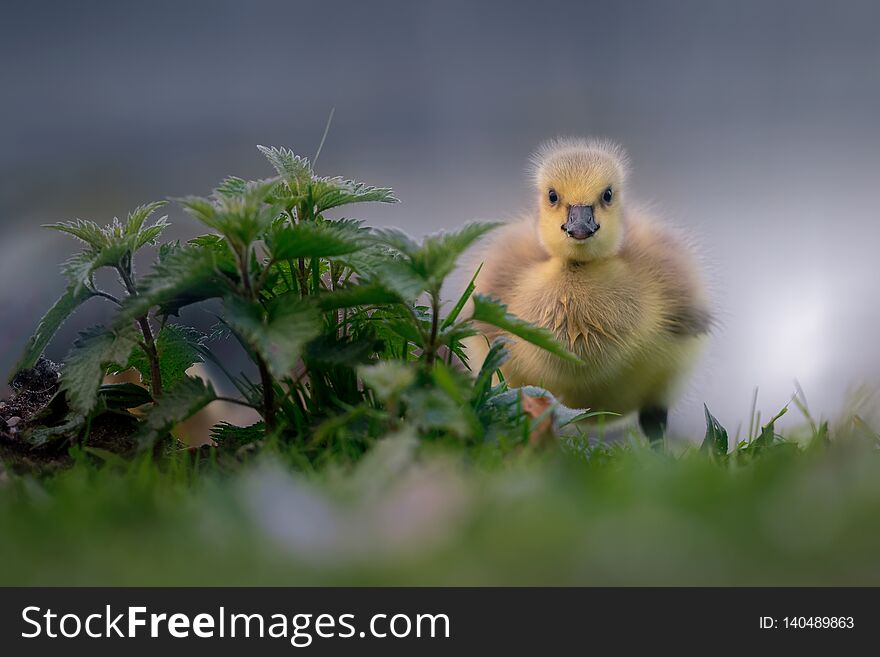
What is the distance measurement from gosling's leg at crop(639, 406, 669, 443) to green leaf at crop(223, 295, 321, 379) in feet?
3.10

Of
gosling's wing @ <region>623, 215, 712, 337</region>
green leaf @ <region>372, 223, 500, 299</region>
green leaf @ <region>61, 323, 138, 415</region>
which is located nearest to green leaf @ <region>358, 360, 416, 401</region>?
green leaf @ <region>372, 223, 500, 299</region>

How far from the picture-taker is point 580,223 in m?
1.59

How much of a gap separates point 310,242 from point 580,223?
659 millimetres

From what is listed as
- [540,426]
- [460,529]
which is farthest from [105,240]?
[460,529]

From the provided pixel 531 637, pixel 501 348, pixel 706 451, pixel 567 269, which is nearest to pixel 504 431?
pixel 501 348

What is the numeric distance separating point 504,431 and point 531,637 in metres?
0.51

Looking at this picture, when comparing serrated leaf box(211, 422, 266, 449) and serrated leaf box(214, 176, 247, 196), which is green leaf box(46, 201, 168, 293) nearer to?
serrated leaf box(214, 176, 247, 196)

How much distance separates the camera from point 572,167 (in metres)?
1.69

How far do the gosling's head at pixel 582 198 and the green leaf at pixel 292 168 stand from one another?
542 mm

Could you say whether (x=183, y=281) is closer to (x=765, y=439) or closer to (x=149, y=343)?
(x=149, y=343)

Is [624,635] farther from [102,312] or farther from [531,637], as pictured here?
[102,312]

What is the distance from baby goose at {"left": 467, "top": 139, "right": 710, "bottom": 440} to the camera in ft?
5.32

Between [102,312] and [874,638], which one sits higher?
[102,312]

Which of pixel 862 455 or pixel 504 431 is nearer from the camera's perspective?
pixel 862 455
